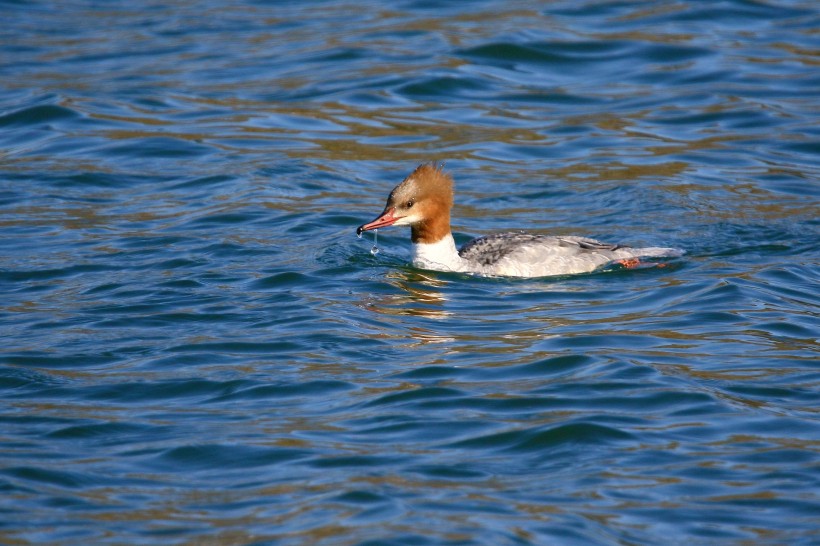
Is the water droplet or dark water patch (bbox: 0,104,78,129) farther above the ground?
dark water patch (bbox: 0,104,78,129)

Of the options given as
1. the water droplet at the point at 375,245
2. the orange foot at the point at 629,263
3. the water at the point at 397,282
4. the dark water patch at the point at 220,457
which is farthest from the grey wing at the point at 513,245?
the dark water patch at the point at 220,457

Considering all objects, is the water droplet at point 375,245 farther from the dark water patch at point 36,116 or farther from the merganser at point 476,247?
the dark water patch at point 36,116

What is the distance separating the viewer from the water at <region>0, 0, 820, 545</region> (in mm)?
5762

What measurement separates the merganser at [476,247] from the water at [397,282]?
0.43 feet

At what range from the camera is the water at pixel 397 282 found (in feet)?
18.9

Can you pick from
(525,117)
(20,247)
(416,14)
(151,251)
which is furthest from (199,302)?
(416,14)

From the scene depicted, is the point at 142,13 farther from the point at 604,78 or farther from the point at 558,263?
the point at 558,263

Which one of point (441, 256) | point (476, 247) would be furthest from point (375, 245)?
point (476, 247)

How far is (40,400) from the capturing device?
6.98m

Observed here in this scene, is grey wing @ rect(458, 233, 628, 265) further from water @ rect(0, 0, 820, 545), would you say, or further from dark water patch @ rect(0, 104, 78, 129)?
dark water patch @ rect(0, 104, 78, 129)

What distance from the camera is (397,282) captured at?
390 inches

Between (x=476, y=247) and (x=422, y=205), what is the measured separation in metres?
0.57

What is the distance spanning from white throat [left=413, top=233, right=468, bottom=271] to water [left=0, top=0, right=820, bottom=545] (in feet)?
0.33

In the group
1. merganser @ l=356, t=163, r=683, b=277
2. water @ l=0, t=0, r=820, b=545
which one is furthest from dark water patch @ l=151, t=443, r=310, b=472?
merganser @ l=356, t=163, r=683, b=277
